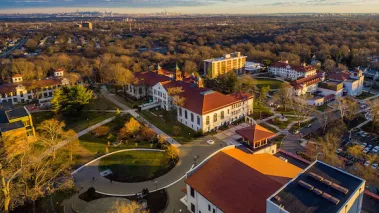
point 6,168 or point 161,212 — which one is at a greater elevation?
point 6,168

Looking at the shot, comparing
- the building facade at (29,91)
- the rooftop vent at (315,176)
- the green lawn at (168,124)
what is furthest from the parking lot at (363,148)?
the building facade at (29,91)

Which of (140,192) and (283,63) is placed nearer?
(140,192)

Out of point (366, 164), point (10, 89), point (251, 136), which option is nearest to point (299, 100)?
point (366, 164)

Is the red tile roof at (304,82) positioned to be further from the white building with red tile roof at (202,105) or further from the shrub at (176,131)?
the shrub at (176,131)

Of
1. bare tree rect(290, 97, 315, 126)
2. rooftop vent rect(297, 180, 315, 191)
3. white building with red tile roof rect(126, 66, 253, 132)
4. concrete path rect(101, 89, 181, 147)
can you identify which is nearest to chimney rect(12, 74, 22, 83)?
concrete path rect(101, 89, 181, 147)

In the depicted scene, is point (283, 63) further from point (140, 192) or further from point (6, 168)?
point (6, 168)
